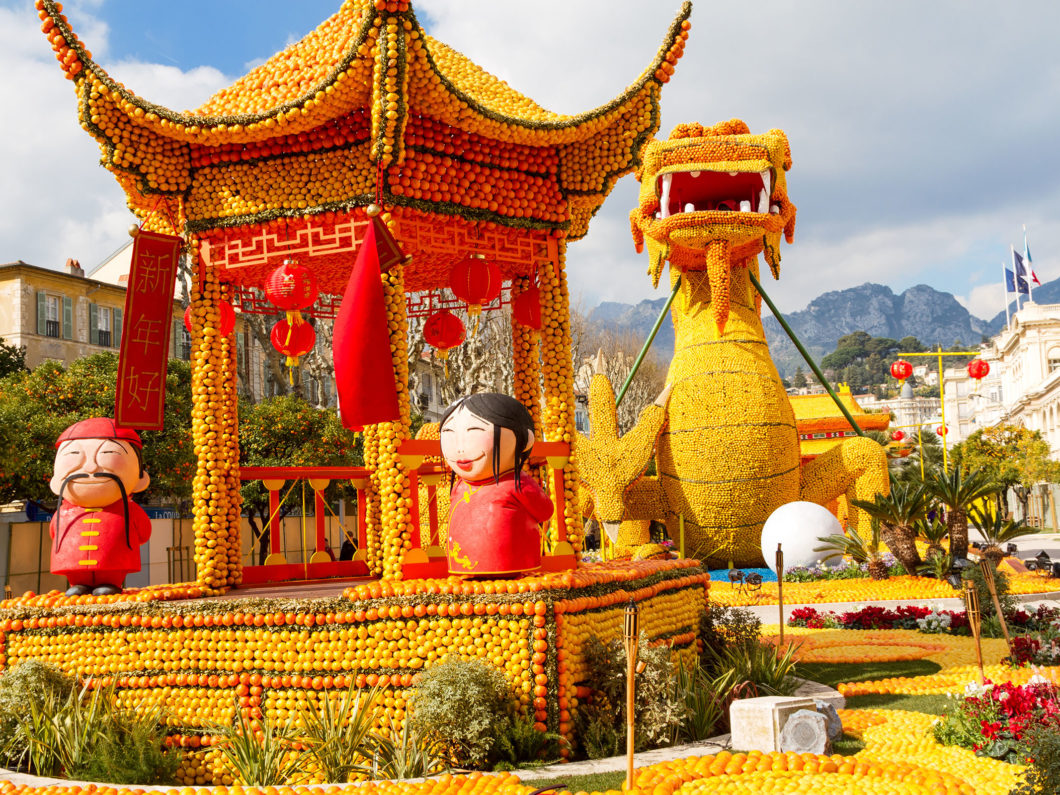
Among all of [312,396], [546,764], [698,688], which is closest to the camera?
[546,764]

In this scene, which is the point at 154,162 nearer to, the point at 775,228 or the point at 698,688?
the point at 698,688

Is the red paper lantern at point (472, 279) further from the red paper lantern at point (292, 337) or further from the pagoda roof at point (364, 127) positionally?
the red paper lantern at point (292, 337)

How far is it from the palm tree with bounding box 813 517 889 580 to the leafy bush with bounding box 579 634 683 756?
1167cm

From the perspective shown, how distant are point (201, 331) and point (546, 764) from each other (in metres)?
5.57

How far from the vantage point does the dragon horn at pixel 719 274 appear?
19.8 metres

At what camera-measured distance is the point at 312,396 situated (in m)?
45.8

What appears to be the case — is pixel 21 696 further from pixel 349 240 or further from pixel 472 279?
pixel 472 279

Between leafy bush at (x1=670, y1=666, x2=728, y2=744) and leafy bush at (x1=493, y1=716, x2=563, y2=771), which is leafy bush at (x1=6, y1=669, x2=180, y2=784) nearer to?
leafy bush at (x1=493, y1=716, x2=563, y2=771)

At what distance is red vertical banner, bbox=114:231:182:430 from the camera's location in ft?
28.8

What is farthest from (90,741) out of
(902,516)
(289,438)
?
(289,438)

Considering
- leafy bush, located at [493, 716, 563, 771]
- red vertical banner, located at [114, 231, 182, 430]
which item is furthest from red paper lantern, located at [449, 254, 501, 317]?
leafy bush, located at [493, 716, 563, 771]

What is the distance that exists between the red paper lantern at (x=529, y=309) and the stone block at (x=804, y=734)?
526 centimetres

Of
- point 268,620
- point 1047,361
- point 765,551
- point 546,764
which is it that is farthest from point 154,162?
point 1047,361

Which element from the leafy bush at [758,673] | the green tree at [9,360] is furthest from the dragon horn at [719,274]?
the green tree at [9,360]
